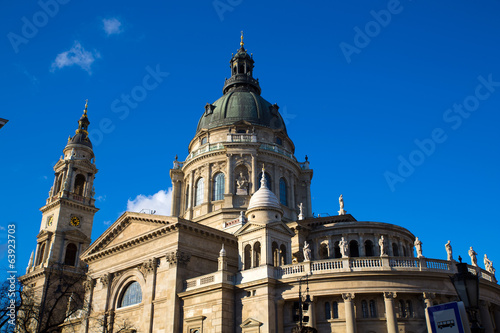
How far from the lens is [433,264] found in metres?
31.2

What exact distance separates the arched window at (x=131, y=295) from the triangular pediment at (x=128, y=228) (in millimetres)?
3813

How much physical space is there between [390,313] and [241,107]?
33.1 m

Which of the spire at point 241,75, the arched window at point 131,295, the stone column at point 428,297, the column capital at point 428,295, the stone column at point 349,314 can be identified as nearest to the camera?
the stone column at point 349,314

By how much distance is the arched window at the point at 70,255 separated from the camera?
58.7m

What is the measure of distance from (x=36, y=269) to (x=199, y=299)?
32.3m

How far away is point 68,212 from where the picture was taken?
59688 millimetres

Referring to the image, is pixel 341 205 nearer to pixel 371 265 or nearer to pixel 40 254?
pixel 371 265

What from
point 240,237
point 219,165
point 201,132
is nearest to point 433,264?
point 240,237

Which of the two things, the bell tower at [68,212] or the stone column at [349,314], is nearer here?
the stone column at [349,314]

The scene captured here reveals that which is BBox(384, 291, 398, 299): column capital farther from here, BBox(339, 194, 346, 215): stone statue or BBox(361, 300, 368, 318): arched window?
BBox(339, 194, 346, 215): stone statue

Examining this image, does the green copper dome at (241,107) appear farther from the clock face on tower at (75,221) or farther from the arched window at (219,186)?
the clock face on tower at (75,221)

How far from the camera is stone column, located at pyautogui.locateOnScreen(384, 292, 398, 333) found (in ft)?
94.6

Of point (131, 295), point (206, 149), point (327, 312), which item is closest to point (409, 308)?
point (327, 312)

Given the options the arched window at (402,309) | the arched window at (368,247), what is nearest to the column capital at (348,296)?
the arched window at (402,309)
